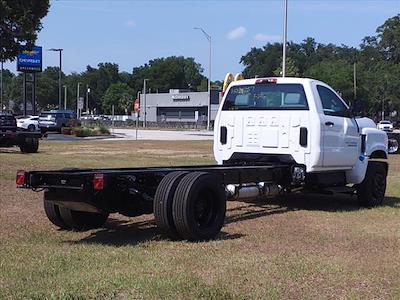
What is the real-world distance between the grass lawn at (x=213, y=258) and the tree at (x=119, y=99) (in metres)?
155

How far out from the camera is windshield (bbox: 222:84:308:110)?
1055 centimetres

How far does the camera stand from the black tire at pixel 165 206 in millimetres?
7492

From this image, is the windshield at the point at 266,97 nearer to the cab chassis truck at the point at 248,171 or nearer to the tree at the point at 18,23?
the cab chassis truck at the point at 248,171

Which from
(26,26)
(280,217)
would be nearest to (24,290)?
(280,217)

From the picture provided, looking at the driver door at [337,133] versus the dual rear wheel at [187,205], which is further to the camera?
the driver door at [337,133]

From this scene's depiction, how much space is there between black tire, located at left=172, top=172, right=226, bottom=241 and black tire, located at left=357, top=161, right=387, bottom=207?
4.20 m

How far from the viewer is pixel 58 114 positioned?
51.2m

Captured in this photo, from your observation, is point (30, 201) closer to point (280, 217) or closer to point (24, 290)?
point (280, 217)

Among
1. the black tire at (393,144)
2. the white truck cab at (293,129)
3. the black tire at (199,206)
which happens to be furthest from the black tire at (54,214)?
the black tire at (393,144)

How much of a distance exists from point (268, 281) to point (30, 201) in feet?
20.7

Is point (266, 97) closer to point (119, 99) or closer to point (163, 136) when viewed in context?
point (163, 136)

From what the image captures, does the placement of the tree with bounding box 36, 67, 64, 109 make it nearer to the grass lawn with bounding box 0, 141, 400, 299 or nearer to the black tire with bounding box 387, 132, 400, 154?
the black tire with bounding box 387, 132, 400, 154

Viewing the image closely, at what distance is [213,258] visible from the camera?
6840 millimetres

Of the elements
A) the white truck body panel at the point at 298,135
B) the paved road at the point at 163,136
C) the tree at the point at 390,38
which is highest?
the tree at the point at 390,38
